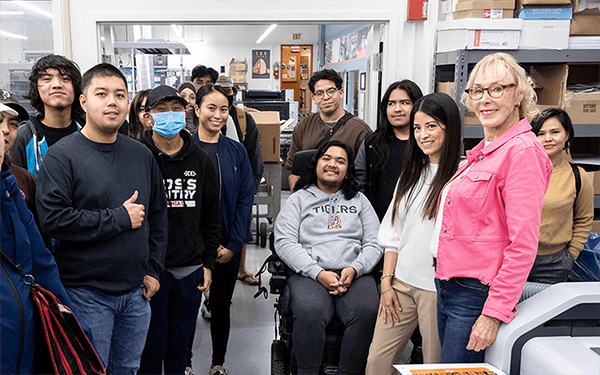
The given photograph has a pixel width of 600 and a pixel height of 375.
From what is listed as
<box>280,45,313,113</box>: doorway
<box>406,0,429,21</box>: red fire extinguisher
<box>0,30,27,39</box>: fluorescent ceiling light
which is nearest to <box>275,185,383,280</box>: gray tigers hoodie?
<box>406,0,429,21</box>: red fire extinguisher

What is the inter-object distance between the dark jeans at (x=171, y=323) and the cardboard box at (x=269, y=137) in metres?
2.59

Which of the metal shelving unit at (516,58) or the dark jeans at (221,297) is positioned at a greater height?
the metal shelving unit at (516,58)

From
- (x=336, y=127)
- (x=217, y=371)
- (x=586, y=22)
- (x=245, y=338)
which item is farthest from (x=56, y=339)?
(x=586, y=22)

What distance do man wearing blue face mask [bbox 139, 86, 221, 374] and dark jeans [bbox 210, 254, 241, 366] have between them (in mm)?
306

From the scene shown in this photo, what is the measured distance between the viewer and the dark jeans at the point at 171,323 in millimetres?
2059

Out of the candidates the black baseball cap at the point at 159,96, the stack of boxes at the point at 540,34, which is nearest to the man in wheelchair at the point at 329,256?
the black baseball cap at the point at 159,96

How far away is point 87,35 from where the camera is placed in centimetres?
304

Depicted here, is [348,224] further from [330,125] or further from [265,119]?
[265,119]

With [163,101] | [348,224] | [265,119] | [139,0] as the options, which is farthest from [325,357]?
[265,119]

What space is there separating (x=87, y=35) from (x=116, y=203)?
1.85 meters

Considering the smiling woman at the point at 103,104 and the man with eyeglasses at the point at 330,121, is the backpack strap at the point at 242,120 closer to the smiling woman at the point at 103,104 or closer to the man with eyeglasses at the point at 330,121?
the man with eyeglasses at the point at 330,121

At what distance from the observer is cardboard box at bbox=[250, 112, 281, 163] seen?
15.0 feet

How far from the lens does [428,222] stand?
1.86 m

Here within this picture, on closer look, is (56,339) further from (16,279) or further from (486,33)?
(486,33)
